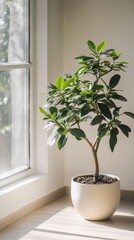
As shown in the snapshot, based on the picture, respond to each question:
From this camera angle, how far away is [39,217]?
380 cm

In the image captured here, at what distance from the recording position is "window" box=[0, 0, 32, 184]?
3.73m

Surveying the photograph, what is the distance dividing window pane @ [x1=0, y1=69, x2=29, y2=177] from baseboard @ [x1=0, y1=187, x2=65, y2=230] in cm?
30

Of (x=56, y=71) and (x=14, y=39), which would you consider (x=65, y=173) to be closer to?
(x=56, y=71)

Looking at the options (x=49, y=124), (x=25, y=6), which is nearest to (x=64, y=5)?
(x=25, y=6)

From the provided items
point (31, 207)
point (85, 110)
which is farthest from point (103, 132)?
point (31, 207)

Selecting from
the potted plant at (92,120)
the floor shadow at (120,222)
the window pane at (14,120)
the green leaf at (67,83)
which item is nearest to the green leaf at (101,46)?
the potted plant at (92,120)

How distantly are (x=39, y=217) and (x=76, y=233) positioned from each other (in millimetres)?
434

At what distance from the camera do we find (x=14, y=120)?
3.90 metres

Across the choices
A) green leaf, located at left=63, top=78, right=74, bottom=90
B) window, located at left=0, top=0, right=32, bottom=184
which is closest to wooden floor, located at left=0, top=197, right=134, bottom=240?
window, located at left=0, top=0, right=32, bottom=184

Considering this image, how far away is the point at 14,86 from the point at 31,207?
0.90 metres

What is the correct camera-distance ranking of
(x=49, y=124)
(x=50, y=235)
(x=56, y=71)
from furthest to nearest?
(x=56, y=71)
(x=49, y=124)
(x=50, y=235)

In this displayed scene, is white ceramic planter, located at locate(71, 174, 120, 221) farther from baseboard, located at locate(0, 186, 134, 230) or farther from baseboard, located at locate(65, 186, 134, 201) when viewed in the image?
baseboard, located at locate(65, 186, 134, 201)

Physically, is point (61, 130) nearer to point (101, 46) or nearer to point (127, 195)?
point (101, 46)

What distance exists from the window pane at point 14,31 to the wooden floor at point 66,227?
114 cm
